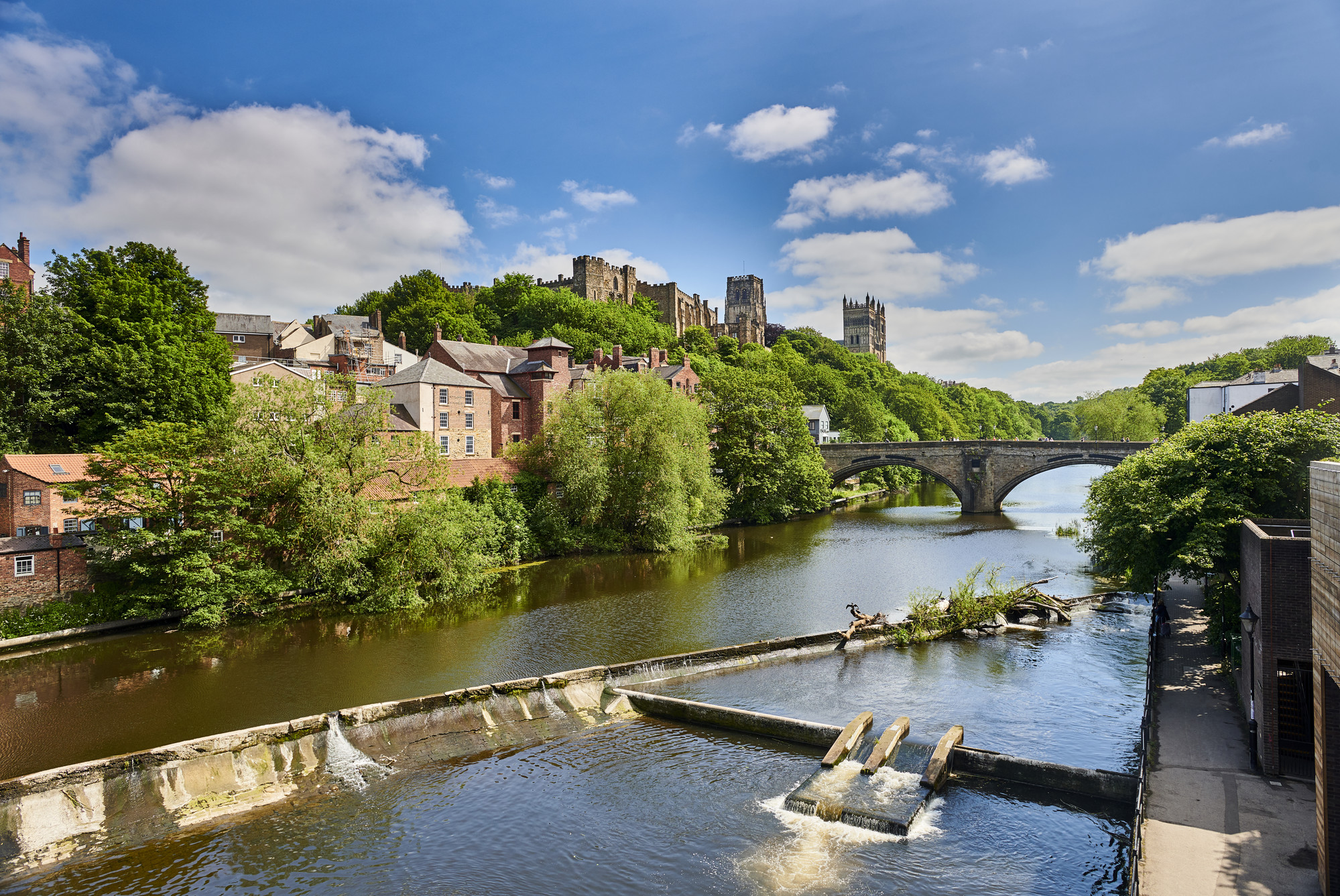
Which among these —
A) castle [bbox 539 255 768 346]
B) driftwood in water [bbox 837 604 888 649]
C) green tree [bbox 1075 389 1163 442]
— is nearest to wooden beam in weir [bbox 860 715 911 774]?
driftwood in water [bbox 837 604 888 649]

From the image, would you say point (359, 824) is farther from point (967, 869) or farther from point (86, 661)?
point (86, 661)

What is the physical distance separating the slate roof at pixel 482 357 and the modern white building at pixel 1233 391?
146 feet

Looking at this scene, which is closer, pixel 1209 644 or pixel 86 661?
pixel 1209 644

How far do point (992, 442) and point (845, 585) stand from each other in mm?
28244

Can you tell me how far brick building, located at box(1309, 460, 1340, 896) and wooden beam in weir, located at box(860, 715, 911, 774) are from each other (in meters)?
6.38

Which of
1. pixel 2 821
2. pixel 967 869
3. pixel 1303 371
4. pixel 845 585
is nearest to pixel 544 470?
pixel 845 585

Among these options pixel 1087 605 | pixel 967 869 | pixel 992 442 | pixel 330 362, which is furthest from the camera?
pixel 330 362

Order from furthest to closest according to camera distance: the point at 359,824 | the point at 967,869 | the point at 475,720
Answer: the point at 475,720, the point at 359,824, the point at 967,869

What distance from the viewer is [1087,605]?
→ 27141mm

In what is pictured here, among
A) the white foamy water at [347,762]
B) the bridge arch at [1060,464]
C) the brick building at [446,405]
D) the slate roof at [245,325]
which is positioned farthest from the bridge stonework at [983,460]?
the slate roof at [245,325]

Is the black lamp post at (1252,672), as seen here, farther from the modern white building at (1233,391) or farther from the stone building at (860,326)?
the stone building at (860,326)

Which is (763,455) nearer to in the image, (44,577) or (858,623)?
(858,623)

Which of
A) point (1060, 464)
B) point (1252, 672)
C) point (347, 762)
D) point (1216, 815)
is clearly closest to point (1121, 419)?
point (1060, 464)

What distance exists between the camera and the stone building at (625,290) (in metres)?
100
